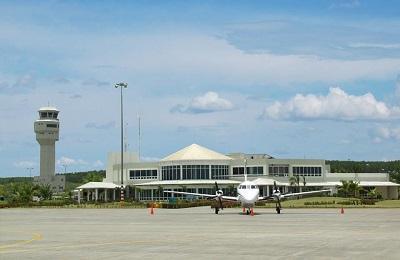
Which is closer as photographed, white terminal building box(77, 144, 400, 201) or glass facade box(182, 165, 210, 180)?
white terminal building box(77, 144, 400, 201)

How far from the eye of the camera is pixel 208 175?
146m

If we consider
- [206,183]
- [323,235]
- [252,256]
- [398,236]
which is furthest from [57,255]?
[206,183]

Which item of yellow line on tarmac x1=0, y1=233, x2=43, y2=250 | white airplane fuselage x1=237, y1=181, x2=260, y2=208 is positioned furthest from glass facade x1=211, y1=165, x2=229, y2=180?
yellow line on tarmac x1=0, y1=233, x2=43, y2=250

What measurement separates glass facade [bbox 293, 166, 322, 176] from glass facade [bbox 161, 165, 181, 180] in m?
26.2

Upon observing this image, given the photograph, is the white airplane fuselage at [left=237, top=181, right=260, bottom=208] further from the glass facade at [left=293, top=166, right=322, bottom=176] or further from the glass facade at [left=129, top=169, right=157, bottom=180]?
the glass facade at [left=129, top=169, right=157, bottom=180]

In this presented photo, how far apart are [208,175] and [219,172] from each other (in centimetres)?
301

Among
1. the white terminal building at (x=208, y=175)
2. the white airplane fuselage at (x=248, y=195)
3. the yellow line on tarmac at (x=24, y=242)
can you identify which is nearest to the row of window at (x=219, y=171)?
the white terminal building at (x=208, y=175)

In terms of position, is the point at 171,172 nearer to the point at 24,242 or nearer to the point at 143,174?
the point at 143,174

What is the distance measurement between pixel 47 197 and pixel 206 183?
38783 millimetres

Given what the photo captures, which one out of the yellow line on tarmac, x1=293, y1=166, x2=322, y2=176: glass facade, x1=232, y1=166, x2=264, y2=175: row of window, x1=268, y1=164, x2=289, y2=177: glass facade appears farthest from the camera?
x1=293, y1=166, x2=322, y2=176: glass facade

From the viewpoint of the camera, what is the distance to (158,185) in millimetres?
142500

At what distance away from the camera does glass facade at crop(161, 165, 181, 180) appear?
5827 inches

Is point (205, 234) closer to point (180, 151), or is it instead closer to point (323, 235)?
point (323, 235)

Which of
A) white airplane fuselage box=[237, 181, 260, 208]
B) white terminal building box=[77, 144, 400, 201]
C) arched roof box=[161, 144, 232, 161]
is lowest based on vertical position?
white airplane fuselage box=[237, 181, 260, 208]
